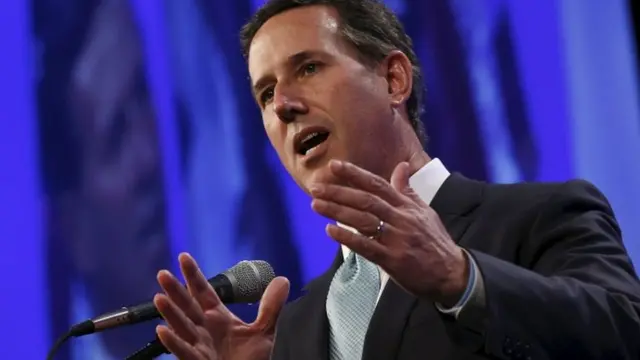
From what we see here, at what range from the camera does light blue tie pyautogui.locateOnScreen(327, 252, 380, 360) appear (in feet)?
4.24

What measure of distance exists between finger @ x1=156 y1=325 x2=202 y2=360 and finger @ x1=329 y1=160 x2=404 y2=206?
1.41 ft

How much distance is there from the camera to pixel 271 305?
1379 millimetres

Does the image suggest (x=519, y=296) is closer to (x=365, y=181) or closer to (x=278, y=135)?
(x=365, y=181)

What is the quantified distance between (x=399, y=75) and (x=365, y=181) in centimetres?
68

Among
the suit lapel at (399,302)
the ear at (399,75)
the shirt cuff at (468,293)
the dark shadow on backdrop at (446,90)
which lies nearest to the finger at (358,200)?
the shirt cuff at (468,293)

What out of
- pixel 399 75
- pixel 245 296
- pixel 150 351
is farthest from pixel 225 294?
pixel 399 75

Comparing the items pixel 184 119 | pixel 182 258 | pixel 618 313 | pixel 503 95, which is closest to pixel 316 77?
pixel 182 258

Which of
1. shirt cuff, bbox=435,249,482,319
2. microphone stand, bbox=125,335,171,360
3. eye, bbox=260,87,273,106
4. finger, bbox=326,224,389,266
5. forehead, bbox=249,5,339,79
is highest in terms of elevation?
forehead, bbox=249,5,339,79

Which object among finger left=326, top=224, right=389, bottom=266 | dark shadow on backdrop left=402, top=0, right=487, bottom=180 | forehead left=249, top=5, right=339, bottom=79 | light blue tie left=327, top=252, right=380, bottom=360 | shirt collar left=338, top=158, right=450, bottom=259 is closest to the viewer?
finger left=326, top=224, right=389, bottom=266

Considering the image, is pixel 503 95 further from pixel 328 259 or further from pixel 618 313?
pixel 618 313

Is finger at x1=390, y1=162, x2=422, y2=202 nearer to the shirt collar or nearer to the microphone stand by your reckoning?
the shirt collar

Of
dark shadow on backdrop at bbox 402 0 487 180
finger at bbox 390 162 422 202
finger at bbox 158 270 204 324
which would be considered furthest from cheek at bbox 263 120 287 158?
dark shadow on backdrop at bbox 402 0 487 180

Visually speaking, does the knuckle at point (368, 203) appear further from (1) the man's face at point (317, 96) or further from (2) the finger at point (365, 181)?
(1) the man's face at point (317, 96)

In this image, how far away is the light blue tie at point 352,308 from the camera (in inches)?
50.9
